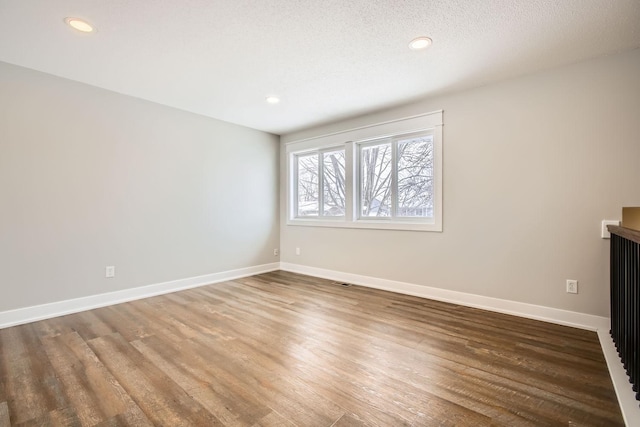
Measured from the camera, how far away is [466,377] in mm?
1835

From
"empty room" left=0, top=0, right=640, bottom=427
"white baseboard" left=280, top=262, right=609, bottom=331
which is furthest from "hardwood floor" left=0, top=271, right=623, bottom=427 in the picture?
"white baseboard" left=280, top=262, right=609, bottom=331

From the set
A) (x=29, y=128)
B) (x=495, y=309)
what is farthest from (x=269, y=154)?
(x=495, y=309)

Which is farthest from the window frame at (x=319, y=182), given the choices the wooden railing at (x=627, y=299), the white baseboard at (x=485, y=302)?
the wooden railing at (x=627, y=299)

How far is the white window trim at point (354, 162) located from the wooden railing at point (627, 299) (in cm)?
153

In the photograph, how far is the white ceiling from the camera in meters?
1.95

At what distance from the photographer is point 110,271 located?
333cm

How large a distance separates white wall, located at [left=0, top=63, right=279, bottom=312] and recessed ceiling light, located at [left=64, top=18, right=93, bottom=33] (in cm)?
118

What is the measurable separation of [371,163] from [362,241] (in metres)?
1.12

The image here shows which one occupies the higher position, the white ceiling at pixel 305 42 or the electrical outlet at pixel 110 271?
the white ceiling at pixel 305 42

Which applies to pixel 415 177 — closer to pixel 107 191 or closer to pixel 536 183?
pixel 536 183

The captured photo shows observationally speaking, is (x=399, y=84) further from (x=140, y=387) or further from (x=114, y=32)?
(x=140, y=387)

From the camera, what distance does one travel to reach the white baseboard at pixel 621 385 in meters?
1.43

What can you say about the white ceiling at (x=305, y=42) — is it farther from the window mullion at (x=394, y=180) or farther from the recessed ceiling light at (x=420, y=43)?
the window mullion at (x=394, y=180)

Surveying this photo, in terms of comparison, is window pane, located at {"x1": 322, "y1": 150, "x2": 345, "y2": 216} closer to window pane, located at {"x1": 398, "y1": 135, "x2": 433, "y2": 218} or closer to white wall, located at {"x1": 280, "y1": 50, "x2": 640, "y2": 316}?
window pane, located at {"x1": 398, "y1": 135, "x2": 433, "y2": 218}
